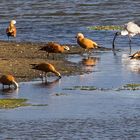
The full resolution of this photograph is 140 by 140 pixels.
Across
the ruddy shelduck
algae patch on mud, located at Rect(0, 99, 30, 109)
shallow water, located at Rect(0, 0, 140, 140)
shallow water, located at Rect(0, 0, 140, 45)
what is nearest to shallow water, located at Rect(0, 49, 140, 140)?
shallow water, located at Rect(0, 0, 140, 140)

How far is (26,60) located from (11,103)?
27.5 feet

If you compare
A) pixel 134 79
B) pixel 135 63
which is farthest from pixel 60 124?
pixel 135 63

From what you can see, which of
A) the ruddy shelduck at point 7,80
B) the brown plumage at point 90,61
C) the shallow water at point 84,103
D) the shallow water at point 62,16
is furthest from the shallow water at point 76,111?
the shallow water at point 62,16

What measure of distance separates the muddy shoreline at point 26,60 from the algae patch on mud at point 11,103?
143 inches

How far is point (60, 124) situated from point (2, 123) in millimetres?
1304

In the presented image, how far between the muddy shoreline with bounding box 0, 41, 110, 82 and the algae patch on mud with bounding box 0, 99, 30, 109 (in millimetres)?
3622

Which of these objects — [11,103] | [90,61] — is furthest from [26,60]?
[11,103]

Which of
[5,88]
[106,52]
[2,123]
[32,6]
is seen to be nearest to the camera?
[2,123]

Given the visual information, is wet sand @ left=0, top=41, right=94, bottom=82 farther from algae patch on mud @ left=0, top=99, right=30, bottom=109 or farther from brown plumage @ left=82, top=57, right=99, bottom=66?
algae patch on mud @ left=0, top=99, right=30, bottom=109

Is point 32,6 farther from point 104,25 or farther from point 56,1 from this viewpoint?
point 104,25

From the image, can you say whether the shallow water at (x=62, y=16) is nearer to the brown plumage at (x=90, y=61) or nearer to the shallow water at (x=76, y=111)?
the brown plumage at (x=90, y=61)

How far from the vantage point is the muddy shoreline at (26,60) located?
26.6 metres

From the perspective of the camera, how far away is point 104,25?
45344 mm

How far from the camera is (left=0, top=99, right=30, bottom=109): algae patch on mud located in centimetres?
2091
